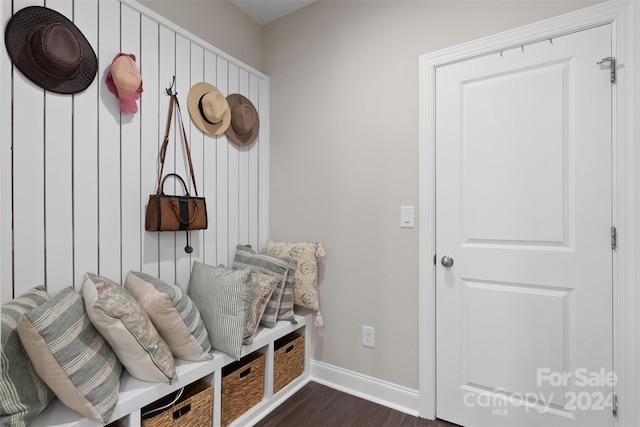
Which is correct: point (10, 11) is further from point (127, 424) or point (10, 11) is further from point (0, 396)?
point (127, 424)

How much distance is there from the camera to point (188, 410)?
5.13ft

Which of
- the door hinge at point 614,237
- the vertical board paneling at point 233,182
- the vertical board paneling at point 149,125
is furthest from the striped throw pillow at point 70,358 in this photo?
the door hinge at point 614,237

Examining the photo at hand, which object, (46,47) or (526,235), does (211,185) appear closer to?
(46,47)

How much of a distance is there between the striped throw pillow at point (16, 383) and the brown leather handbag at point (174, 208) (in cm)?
66

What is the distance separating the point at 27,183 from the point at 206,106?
38.8 inches

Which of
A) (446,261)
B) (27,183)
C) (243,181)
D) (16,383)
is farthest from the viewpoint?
(243,181)

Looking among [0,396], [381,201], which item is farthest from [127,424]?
[381,201]

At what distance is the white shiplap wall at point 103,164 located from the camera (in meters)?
1.41

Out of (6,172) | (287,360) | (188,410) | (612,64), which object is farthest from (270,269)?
(612,64)

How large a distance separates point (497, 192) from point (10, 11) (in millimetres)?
2326

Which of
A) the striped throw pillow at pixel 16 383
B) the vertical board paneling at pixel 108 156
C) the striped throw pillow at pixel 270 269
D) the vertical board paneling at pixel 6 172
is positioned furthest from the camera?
the striped throw pillow at pixel 270 269

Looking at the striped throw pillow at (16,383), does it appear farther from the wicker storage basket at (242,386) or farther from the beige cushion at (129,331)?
the wicker storage basket at (242,386)

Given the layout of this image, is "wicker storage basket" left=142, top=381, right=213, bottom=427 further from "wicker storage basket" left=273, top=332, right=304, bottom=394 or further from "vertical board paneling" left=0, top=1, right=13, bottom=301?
"vertical board paneling" left=0, top=1, right=13, bottom=301

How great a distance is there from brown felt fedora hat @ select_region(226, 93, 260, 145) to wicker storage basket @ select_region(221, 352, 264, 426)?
141cm
